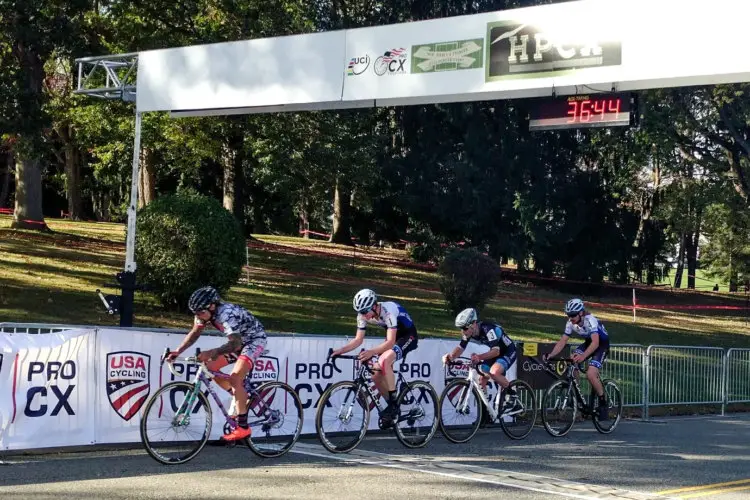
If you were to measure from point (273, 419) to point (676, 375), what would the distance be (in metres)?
9.20

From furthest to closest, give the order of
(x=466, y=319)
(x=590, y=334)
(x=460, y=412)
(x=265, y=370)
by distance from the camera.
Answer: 1. (x=590, y=334)
2. (x=460, y=412)
3. (x=466, y=319)
4. (x=265, y=370)

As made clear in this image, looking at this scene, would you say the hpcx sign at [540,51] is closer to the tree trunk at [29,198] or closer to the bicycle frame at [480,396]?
the bicycle frame at [480,396]

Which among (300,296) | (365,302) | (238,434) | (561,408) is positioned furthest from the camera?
(300,296)

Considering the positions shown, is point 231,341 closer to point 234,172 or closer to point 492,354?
point 492,354

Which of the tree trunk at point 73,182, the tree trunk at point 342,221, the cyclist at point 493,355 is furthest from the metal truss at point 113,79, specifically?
the tree trunk at point 73,182

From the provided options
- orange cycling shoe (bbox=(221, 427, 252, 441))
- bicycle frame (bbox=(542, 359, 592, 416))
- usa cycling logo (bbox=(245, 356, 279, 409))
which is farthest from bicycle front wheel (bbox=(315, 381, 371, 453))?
bicycle frame (bbox=(542, 359, 592, 416))

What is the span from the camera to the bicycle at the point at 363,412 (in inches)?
437

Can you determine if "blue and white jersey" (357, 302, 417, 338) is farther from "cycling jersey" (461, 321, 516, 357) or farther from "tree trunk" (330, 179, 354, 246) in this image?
"tree trunk" (330, 179, 354, 246)

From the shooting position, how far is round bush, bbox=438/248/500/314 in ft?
78.9

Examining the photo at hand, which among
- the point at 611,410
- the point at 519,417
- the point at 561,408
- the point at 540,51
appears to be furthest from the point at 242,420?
the point at 540,51

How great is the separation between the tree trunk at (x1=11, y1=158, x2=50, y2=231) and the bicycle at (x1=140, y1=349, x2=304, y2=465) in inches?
1033

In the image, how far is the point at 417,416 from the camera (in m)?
12.0

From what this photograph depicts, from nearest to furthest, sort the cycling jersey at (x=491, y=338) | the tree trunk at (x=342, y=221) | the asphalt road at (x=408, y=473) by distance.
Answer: the asphalt road at (x=408, y=473)
the cycling jersey at (x=491, y=338)
the tree trunk at (x=342, y=221)

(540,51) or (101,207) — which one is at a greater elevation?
(101,207)
